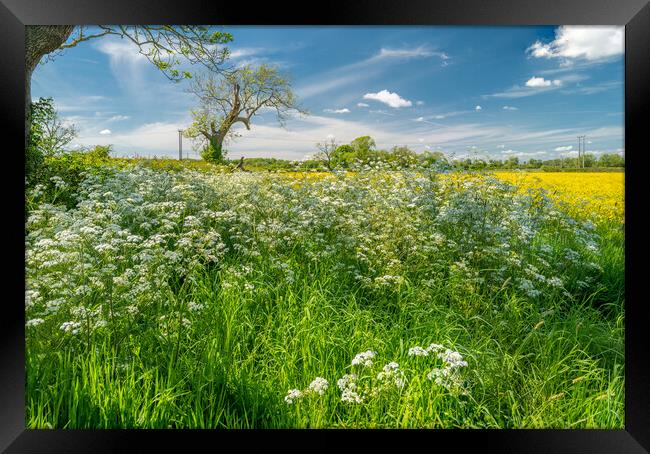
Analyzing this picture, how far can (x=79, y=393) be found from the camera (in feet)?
7.41

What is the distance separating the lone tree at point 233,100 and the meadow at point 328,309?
1.38ft

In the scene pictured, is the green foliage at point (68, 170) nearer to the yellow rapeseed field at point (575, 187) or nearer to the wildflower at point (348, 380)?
the yellow rapeseed field at point (575, 187)

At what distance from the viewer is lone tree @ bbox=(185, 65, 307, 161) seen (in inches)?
133

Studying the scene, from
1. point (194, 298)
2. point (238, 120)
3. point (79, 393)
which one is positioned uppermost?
point (238, 120)

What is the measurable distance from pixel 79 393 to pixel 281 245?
Result: 162 centimetres

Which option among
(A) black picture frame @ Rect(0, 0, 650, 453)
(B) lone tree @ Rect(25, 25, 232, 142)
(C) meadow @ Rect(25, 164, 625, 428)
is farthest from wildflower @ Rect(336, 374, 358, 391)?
(B) lone tree @ Rect(25, 25, 232, 142)

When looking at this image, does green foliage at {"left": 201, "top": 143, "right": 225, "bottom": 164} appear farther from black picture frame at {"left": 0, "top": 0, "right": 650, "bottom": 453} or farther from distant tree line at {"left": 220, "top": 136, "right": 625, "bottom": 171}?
black picture frame at {"left": 0, "top": 0, "right": 650, "bottom": 453}

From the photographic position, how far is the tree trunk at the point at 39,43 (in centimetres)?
303

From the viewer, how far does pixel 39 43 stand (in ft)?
10.0

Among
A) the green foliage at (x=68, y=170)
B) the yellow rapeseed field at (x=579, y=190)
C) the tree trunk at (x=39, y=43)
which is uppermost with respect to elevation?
the tree trunk at (x=39, y=43)
